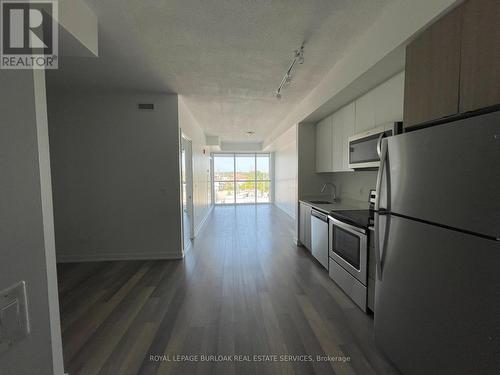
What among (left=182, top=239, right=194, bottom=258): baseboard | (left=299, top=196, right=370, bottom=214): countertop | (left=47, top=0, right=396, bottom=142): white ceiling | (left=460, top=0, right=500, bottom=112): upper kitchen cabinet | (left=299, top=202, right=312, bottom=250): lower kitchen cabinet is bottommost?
(left=182, top=239, right=194, bottom=258): baseboard

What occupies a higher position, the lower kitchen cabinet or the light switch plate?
the light switch plate

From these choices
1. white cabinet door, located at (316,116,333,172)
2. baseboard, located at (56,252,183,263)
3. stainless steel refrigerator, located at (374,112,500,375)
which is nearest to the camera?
stainless steel refrigerator, located at (374,112,500,375)

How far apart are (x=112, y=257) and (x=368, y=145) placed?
4.32 meters

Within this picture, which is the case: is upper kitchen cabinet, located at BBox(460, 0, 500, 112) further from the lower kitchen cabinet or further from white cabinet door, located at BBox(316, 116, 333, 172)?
the lower kitchen cabinet

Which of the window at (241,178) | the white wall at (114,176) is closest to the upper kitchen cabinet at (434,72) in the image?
the white wall at (114,176)

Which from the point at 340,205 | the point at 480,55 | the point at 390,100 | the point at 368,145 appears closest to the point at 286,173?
the point at 340,205

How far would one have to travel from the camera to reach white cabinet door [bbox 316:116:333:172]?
12.4ft

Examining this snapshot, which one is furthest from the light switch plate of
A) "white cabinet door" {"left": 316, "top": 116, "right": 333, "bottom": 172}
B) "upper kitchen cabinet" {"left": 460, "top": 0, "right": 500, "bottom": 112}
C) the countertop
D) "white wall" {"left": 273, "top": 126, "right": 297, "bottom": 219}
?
"white wall" {"left": 273, "top": 126, "right": 297, "bottom": 219}

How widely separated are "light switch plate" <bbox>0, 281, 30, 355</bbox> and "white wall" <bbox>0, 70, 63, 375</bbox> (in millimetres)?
90

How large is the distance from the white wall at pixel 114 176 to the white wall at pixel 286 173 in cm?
338

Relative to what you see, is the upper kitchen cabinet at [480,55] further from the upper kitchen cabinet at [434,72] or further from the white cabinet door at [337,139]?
the white cabinet door at [337,139]

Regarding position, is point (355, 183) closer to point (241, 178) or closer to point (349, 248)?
point (349, 248)

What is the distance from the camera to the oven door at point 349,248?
225 cm

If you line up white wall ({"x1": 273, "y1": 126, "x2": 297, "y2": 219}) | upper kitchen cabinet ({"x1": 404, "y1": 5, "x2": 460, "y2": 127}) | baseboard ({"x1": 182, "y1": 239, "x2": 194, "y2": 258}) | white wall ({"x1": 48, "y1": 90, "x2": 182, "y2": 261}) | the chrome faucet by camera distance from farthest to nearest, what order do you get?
white wall ({"x1": 273, "y1": 126, "x2": 297, "y2": 219})
the chrome faucet
baseboard ({"x1": 182, "y1": 239, "x2": 194, "y2": 258})
white wall ({"x1": 48, "y1": 90, "x2": 182, "y2": 261})
upper kitchen cabinet ({"x1": 404, "y1": 5, "x2": 460, "y2": 127})
